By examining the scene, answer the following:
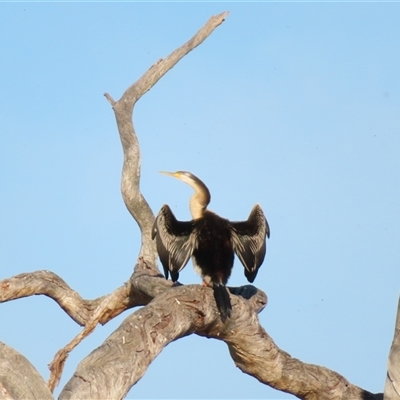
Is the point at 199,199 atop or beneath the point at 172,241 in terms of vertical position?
atop

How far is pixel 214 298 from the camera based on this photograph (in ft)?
17.1

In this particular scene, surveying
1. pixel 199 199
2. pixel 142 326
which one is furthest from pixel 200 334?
pixel 199 199

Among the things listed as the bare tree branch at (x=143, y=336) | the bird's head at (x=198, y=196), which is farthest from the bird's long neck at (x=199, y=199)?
the bare tree branch at (x=143, y=336)

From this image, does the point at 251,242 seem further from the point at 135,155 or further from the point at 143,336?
the point at 143,336

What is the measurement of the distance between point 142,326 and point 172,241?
1.44 m

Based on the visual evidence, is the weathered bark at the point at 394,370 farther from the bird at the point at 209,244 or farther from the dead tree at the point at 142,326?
the bird at the point at 209,244

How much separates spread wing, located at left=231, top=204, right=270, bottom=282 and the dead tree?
0.52 ft

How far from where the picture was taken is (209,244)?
18.9 feet

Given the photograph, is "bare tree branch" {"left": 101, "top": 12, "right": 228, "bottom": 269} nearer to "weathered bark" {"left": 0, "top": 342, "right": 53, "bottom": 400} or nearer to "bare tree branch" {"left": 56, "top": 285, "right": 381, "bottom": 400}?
"bare tree branch" {"left": 56, "top": 285, "right": 381, "bottom": 400}

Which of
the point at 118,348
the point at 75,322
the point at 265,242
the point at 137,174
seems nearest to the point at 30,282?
the point at 75,322

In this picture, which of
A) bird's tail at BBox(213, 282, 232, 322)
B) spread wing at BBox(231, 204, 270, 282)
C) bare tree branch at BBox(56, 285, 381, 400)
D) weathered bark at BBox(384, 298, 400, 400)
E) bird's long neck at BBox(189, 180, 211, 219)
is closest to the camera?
bare tree branch at BBox(56, 285, 381, 400)

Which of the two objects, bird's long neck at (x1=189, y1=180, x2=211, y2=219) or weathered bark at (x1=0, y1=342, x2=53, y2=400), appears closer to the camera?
weathered bark at (x1=0, y1=342, x2=53, y2=400)

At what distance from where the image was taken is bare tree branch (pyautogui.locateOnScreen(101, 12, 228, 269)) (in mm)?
6527

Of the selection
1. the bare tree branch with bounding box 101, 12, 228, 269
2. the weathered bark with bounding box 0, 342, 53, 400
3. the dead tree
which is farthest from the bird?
the weathered bark with bounding box 0, 342, 53, 400
